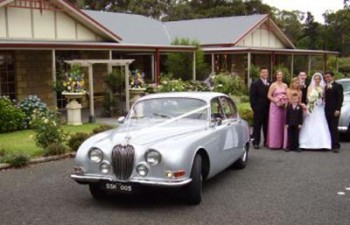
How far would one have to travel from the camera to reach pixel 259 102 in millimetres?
11805

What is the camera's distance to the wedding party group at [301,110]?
37.2 ft

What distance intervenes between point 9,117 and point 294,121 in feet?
27.6

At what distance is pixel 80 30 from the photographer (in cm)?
2219

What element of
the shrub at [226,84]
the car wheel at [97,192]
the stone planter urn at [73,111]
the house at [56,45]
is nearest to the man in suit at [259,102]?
the car wheel at [97,192]

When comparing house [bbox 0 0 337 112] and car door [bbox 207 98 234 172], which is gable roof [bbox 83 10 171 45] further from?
car door [bbox 207 98 234 172]

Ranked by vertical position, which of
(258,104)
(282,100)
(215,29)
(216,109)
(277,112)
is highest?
(215,29)

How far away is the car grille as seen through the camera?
6672mm

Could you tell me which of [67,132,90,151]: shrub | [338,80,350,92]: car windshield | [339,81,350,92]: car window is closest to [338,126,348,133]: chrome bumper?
[338,80,350,92]: car windshield

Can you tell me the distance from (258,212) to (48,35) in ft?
52.5

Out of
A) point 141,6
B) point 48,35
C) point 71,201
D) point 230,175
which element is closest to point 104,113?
point 48,35

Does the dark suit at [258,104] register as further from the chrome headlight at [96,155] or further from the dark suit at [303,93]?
the chrome headlight at [96,155]

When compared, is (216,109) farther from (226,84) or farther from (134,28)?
(134,28)

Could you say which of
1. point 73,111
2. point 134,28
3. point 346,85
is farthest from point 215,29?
point 346,85

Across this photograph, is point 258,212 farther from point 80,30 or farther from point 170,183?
point 80,30
